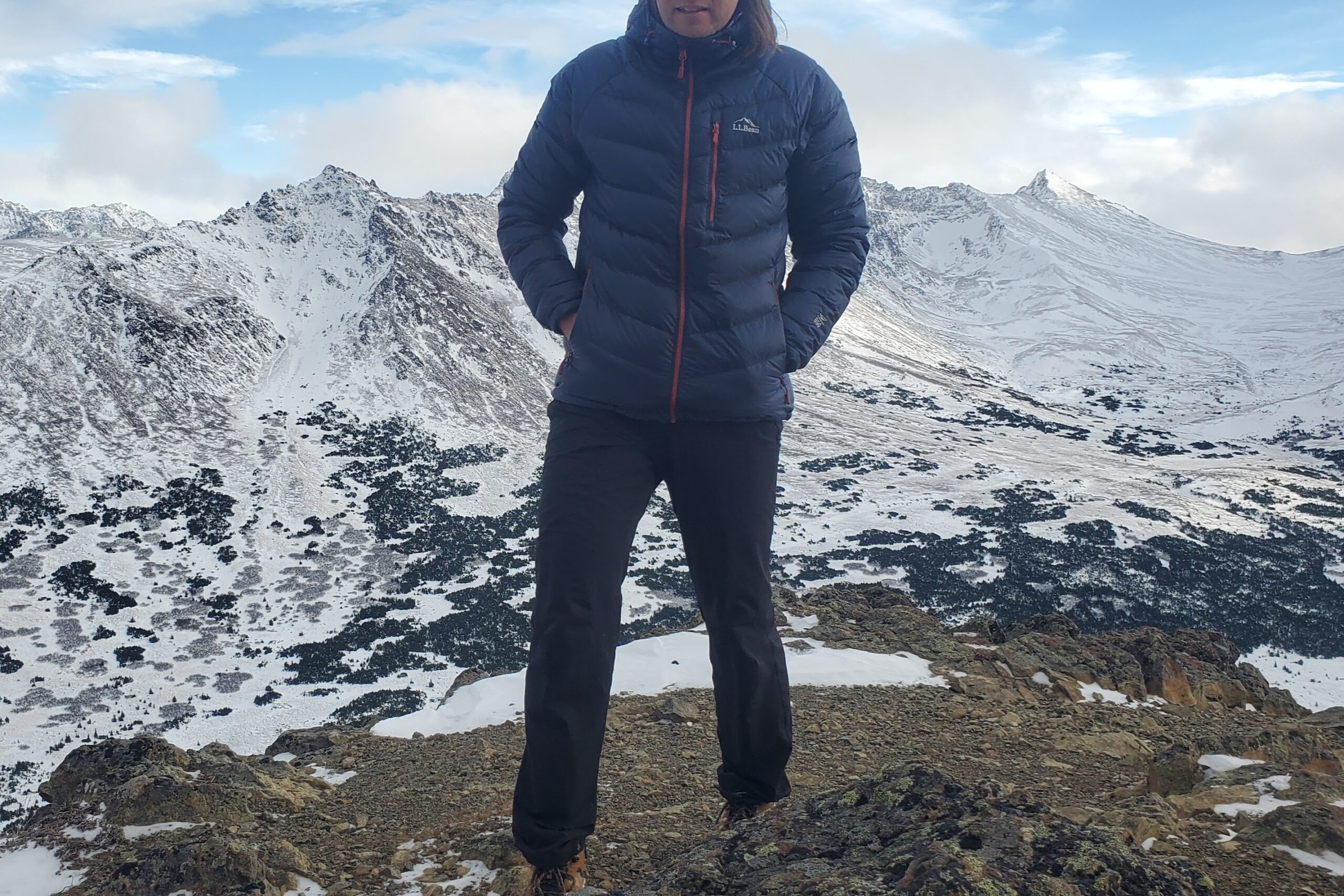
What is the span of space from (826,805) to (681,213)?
8.40ft

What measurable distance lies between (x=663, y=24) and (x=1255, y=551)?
203ft

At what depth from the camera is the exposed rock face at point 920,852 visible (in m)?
2.74

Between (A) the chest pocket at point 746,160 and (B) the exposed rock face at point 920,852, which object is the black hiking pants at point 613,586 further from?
(A) the chest pocket at point 746,160

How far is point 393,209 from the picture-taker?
354ft

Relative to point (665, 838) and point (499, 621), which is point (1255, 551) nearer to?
point (499, 621)

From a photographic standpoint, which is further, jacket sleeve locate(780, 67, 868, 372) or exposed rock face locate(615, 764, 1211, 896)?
jacket sleeve locate(780, 67, 868, 372)

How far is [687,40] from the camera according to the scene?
3471 mm

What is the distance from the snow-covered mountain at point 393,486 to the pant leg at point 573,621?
884 inches

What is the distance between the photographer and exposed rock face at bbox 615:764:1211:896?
2.74 m

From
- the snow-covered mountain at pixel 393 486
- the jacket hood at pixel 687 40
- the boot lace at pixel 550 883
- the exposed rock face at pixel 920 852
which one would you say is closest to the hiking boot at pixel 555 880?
the boot lace at pixel 550 883

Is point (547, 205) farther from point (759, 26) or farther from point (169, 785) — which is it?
point (169, 785)

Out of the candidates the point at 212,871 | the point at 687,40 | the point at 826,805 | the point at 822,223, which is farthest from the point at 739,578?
the point at 212,871

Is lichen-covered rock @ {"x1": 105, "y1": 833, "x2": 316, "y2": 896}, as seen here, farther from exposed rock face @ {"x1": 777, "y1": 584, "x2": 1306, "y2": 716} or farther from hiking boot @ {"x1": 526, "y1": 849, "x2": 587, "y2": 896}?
exposed rock face @ {"x1": 777, "y1": 584, "x2": 1306, "y2": 716}

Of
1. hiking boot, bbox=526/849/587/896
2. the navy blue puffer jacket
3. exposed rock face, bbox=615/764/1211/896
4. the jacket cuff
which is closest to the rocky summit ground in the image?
exposed rock face, bbox=615/764/1211/896
